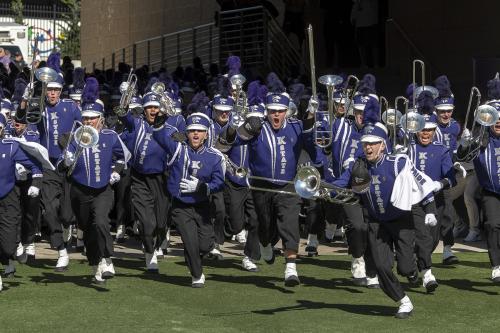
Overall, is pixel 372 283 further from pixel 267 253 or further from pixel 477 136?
pixel 477 136

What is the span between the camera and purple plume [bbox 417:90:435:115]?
628 inches

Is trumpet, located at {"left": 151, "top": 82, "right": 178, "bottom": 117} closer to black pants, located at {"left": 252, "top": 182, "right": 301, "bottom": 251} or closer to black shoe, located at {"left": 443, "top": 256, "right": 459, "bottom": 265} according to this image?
black pants, located at {"left": 252, "top": 182, "right": 301, "bottom": 251}

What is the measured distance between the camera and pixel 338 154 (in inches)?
634

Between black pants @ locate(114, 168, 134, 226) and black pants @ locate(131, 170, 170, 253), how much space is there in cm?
220

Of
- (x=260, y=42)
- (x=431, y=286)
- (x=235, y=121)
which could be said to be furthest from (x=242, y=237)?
(x=260, y=42)

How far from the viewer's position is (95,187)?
49.9 feet

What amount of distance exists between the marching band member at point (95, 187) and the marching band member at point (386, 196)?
3.03m

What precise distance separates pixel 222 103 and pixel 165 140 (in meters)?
2.85

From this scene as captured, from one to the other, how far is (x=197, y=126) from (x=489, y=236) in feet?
11.3

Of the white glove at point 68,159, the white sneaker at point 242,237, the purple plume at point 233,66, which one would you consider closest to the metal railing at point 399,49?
the purple plume at point 233,66

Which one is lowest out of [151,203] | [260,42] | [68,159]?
[151,203]

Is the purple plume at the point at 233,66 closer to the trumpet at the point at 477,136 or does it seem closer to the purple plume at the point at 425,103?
the purple plume at the point at 425,103

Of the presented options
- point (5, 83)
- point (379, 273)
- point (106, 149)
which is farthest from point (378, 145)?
point (5, 83)

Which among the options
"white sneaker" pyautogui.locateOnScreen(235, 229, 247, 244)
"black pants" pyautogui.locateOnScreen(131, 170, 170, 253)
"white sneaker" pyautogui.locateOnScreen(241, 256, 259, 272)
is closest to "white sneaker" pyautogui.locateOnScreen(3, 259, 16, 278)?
"black pants" pyautogui.locateOnScreen(131, 170, 170, 253)
